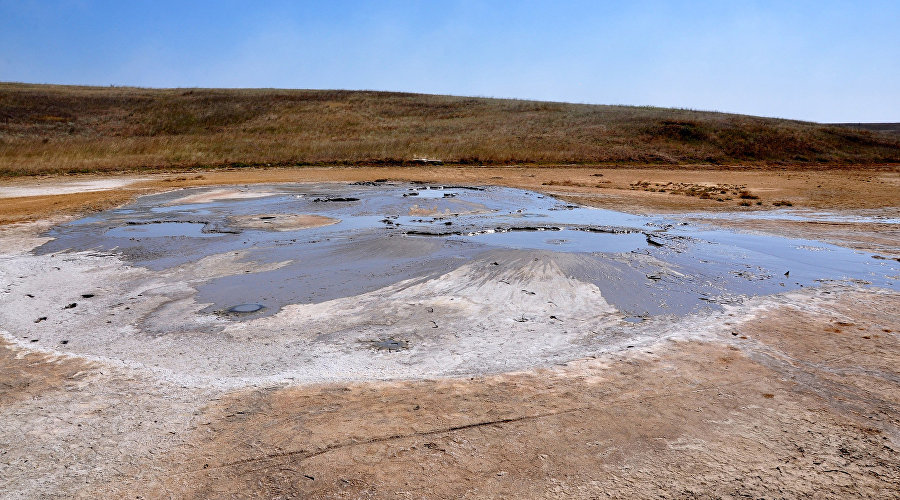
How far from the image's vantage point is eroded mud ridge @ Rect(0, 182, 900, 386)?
5.31 metres

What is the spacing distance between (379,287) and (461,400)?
3.38m

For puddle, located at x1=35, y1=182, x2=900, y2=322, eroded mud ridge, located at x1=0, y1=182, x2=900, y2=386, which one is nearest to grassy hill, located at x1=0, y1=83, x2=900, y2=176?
puddle, located at x1=35, y1=182, x2=900, y2=322

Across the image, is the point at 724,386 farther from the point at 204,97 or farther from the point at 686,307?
the point at 204,97

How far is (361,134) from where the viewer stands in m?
42.6

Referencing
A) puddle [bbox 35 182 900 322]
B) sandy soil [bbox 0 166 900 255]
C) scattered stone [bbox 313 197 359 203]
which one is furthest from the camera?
scattered stone [bbox 313 197 359 203]

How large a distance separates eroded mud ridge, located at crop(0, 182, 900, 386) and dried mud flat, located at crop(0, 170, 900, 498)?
0.15 ft

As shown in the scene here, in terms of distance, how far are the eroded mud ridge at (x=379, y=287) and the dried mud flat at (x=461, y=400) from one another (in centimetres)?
5

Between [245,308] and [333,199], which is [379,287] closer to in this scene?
[245,308]

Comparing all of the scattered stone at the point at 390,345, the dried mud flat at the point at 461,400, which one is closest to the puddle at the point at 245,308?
the dried mud flat at the point at 461,400

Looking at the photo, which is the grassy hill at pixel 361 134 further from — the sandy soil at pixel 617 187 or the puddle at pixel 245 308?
the puddle at pixel 245 308

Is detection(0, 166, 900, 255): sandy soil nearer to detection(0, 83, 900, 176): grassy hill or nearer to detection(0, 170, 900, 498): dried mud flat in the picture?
detection(0, 83, 900, 176): grassy hill

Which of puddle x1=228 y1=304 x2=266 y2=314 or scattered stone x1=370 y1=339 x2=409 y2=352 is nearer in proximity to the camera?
scattered stone x1=370 y1=339 x2=409 y2=352

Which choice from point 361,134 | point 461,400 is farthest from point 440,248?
point 361,134

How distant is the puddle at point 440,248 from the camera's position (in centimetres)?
750
